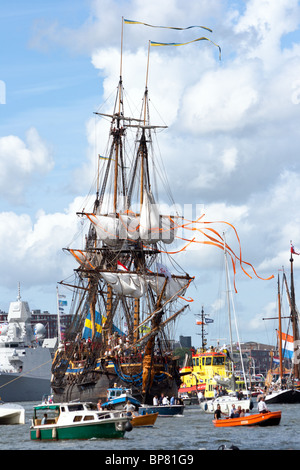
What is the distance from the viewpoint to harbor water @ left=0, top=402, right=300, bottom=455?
59.5 meters

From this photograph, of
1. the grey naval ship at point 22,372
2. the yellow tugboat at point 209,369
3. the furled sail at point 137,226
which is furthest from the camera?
the grey naval ship at point 22,372

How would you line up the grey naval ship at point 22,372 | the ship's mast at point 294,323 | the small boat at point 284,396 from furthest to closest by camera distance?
the grey naval ship at point 22,372 < the ship's mast at point 294,323 < the small boat at point 284,396

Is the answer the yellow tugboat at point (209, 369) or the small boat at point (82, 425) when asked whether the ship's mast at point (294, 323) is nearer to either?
the yellow tugboat at point (209, 369)

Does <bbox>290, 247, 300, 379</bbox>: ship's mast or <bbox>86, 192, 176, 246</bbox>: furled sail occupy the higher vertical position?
<bbox>86, 192, 176, 246</bbox>: furled sail

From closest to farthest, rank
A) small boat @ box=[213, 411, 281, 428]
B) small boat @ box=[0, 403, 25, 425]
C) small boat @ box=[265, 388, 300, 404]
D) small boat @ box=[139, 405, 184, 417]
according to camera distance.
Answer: small boat @ box=[213, 411, 281, 428], small boat @ box=[139, 405, 184, 417], small boat @ box=[0, 403, 25, 425], small boat @ box=[265, 388, 300, 404]

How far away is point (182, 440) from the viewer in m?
65.4

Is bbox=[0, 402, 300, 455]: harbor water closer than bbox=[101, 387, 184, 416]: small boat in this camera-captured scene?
Yes

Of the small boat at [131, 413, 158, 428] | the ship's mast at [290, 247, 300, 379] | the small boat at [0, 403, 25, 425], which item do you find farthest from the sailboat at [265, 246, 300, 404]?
the small boat at [131, 413, 158, 428]

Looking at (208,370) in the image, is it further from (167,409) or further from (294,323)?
(167,409)

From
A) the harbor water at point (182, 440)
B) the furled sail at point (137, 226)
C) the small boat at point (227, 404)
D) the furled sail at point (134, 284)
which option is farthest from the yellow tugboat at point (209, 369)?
the harbor water at point (182, 440)

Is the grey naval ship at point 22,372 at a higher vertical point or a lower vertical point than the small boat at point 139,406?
higher

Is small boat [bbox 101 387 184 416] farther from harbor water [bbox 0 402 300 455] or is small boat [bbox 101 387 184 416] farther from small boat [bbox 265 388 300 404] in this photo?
small boat [bbox 265 388 300 404]

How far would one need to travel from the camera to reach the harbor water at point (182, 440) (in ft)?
195

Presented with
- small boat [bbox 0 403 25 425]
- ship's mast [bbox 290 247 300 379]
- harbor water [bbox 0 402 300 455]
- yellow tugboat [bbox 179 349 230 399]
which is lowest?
harbor water [bbox 0 402 300 455]
